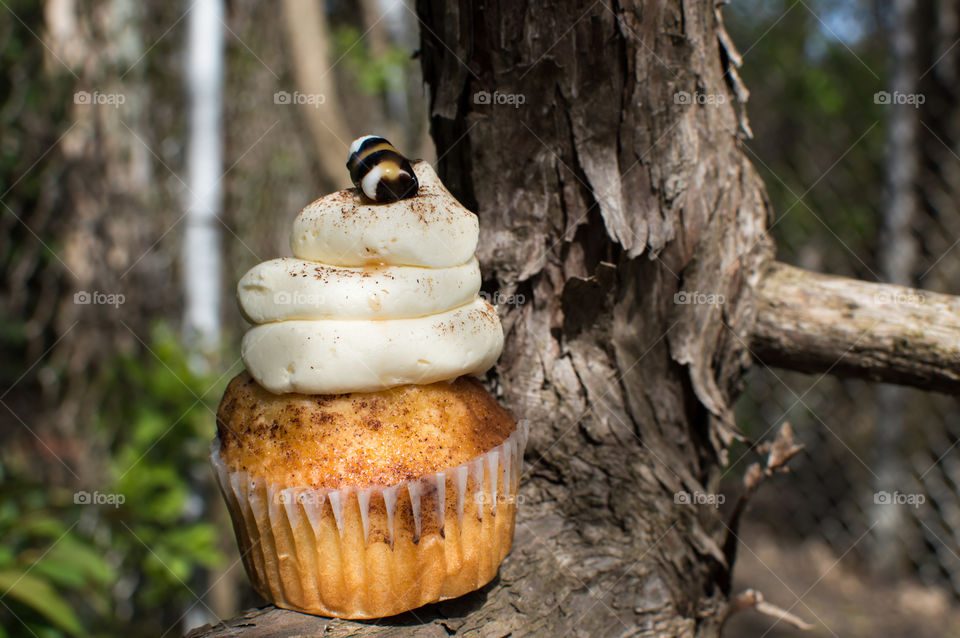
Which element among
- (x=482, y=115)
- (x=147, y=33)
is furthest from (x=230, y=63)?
(x=482, y=115)

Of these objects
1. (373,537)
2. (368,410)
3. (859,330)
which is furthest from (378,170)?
(859,330)

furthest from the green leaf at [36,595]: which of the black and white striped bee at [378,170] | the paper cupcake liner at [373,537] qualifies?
the black and white striped bee at [378,170]

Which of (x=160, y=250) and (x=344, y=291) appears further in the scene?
(x=160, y=250)

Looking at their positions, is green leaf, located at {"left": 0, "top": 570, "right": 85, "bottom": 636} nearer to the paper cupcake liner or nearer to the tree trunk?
the paper cupcake liner

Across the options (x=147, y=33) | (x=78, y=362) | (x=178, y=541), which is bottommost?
(x=178, y=541)

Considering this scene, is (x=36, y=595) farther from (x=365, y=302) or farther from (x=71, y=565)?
(x=365, y=302)

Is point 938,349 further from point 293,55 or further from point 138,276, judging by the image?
point 138,276

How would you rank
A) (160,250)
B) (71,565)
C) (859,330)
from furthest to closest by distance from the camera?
1. (160,250)
2. (71,565)
3. (859,330)

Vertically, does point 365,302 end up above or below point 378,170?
below
